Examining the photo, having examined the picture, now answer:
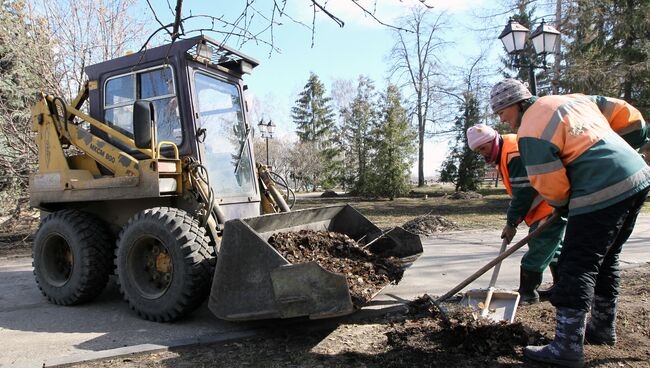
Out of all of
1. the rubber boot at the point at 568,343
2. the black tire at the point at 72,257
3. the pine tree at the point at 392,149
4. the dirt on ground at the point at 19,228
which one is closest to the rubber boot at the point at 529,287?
the rubber boot at the point at 568,343

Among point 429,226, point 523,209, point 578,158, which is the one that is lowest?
point 429,226

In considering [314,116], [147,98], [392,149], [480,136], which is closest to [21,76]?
[147,98]

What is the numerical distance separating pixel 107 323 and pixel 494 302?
A: 3.22 metres

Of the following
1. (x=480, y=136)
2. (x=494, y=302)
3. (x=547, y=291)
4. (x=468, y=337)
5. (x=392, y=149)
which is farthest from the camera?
(x=392, y=149)

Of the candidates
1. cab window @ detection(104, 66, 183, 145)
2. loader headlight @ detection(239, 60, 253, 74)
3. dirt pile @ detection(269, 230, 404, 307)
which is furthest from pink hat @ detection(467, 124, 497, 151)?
cab window @ detection(104, 66, 183, 145)

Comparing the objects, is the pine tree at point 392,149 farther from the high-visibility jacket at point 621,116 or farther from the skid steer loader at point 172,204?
the high-visibility jacket at point 621,116

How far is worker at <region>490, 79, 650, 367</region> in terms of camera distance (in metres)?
2.66

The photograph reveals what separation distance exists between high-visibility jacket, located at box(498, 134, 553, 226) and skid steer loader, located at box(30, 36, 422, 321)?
3.68 ft

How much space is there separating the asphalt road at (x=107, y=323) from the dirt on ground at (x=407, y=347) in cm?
19

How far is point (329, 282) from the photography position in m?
3.07

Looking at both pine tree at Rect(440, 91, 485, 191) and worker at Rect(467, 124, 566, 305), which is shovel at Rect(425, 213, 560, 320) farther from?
pine tree at Rect(440, 91, 485, 191)

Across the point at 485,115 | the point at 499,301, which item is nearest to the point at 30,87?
the point at 499,301

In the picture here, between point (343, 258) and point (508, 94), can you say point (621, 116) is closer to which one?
point (508, 94)

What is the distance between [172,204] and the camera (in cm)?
455
